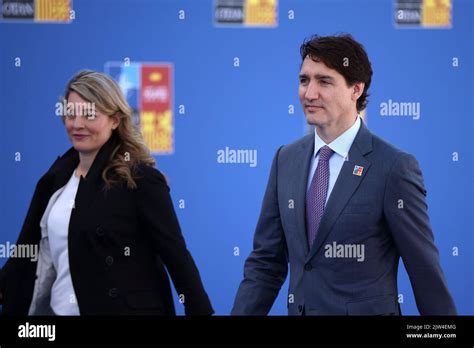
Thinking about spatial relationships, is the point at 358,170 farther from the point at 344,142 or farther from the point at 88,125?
the point at 88,125

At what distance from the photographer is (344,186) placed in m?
2.51

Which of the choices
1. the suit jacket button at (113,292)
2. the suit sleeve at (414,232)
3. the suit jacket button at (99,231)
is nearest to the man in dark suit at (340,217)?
the suit sleeve at (414,232)

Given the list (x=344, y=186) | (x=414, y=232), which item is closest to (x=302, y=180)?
(x=344, y=186)

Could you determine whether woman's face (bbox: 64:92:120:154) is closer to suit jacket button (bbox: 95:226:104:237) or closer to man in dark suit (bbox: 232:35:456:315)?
suit jacket button (bbox: 95:226:104:237)

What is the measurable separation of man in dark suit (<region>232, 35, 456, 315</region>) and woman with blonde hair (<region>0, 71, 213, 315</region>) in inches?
12.2

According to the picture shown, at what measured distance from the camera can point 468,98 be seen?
2.86 meters

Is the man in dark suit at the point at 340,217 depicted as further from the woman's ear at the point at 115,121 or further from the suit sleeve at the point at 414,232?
the woman's ear at the point at 115,121

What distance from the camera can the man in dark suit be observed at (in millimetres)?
2430

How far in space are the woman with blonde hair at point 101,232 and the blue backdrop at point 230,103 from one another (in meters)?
0.12

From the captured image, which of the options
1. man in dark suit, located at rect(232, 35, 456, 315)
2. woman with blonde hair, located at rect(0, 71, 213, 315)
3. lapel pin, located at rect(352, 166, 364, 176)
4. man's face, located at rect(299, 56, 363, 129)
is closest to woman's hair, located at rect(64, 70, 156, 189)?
woman with blonde hair, located at rect(0, 71, 213, 315)

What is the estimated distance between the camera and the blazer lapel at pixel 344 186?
2.47 meters

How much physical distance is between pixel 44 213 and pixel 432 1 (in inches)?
66.1

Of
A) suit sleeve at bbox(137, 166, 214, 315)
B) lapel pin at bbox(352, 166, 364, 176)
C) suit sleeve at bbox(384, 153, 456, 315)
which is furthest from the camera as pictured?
suit sleeve at bbox(137, 166, 214, 315)

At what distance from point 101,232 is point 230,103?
2.33ft
